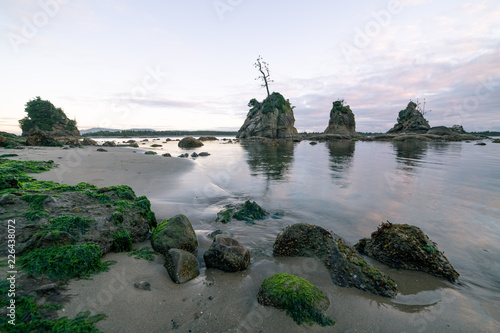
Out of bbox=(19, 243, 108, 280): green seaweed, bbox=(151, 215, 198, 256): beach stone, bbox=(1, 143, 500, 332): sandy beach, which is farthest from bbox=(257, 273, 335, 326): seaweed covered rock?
bbox=(19, 243, 108, 280): green seaweed

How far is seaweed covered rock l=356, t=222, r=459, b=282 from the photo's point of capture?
3646mm

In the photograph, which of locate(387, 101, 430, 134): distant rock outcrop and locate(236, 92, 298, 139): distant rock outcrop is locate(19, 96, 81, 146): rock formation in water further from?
locate(387, 101, 430, 134): distant rock outcrop

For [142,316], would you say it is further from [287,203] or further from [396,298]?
[287,203]

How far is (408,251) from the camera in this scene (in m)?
3.81

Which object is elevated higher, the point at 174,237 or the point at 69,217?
the point at 69,217

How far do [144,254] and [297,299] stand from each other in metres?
2.73

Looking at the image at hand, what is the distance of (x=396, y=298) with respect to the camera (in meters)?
3.10

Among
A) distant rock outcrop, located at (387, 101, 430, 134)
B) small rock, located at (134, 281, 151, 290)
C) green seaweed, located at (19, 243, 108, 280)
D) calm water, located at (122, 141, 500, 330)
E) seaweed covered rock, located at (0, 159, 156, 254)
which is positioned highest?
distant rock outcrop, located at (387, 101, 430, 134)

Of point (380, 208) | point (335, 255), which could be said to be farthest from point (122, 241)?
point (380, 208)

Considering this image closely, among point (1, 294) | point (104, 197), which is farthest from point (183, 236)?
point (1, 294)

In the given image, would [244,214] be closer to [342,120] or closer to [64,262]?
[64,262]

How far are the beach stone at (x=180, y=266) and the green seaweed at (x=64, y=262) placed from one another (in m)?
0.94

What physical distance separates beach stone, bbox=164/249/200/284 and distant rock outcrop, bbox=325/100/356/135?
3023 inches

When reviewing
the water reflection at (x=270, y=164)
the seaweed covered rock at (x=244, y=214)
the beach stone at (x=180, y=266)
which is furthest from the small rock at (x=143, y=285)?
the water reflection at (x=270, y=164)
